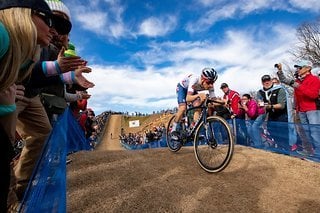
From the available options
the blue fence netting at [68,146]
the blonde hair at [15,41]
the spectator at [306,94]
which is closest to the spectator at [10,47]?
the blonde hair at [15,41]

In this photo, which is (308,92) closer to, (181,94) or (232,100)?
(181,94)

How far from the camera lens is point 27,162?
128 inches

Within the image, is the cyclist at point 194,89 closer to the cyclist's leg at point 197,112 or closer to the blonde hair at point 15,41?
the cyclist's leg at point 197,112

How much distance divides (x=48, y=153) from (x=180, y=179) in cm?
285

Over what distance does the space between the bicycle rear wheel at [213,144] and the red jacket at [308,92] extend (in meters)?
2.77

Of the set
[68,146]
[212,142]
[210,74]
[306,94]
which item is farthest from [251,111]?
[68,146]

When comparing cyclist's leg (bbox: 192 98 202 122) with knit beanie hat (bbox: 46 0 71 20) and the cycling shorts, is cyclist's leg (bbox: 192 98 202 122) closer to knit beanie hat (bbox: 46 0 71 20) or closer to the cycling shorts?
the cycling shorts

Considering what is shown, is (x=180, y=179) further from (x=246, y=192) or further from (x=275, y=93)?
(x=275, y=93)

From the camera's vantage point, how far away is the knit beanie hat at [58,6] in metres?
3.40

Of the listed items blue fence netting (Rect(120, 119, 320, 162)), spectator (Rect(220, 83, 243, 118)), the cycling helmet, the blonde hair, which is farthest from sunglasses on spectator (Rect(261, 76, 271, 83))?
the blonde hair

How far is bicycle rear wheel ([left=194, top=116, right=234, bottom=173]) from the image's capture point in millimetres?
5117

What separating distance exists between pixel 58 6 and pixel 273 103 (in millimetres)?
6457

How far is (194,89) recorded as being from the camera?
6.54 m

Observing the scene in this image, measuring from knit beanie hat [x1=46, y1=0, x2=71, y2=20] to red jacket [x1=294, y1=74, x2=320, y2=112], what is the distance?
5.69m
